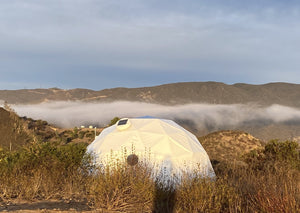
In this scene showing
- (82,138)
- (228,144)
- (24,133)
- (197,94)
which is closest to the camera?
(228,144)

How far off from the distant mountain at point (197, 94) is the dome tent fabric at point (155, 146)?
106706mm

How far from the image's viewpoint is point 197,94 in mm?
124688

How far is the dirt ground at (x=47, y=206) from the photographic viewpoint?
698cm

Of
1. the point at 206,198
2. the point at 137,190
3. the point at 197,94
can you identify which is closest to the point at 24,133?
the point at 137,190

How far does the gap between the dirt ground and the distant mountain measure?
111 metres

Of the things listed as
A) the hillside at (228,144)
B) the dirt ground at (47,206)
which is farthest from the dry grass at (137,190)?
the hillside at (228,144)

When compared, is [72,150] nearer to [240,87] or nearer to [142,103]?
[142,103]

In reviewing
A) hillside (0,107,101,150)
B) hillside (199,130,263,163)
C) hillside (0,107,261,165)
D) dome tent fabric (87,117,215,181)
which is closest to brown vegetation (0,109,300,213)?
dome tent fabric (87,117,215,181)

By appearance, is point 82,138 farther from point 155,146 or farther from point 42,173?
point 42,173

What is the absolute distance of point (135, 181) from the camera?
7.81 m

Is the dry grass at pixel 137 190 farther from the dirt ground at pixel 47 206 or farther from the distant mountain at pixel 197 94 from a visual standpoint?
the distant mountain at pixel 197 94

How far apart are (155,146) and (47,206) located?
4.36 meters

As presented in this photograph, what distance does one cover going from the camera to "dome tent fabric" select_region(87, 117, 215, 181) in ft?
34.8

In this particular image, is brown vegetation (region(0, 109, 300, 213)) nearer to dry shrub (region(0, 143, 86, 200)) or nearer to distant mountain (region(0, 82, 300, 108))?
dry shrub (region(0, 143, 86, 200))
